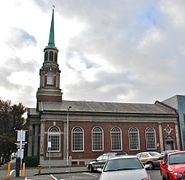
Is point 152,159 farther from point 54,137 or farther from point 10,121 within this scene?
point 10,121

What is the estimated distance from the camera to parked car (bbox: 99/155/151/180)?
8.54 m

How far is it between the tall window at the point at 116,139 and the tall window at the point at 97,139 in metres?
1.92

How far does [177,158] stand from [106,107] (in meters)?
30.9

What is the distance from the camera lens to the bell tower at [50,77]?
42375 millimetres

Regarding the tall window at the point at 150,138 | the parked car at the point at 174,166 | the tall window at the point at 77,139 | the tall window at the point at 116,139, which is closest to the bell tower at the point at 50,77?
the tall window at the point at 77,139

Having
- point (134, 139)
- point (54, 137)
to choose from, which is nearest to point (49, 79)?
point (54, 137)

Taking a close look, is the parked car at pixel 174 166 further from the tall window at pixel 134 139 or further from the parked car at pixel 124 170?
the tall window at pixel 134 139

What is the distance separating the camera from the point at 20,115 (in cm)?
4912

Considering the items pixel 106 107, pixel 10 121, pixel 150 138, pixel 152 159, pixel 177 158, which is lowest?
pixel 152 159

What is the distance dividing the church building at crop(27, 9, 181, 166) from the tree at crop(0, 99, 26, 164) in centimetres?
778

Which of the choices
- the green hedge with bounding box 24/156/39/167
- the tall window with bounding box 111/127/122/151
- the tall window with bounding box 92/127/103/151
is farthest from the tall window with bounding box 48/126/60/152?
the tall window with bounding box 111/127/122/151

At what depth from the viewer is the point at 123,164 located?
9594mm

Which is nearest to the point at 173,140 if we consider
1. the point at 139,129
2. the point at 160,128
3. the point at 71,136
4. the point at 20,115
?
the point at 160,128

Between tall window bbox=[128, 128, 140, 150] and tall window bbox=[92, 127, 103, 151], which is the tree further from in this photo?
tall window bbox=[128, 128, 140, 150]
